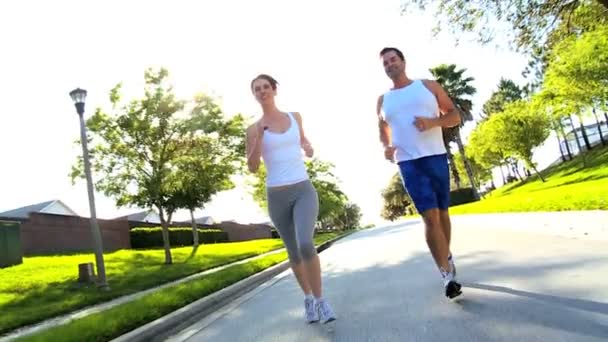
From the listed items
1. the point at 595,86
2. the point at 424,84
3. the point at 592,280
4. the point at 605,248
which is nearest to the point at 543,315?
the point at 592,280

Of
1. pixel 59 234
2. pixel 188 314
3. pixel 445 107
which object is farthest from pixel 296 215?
pixel 59 234

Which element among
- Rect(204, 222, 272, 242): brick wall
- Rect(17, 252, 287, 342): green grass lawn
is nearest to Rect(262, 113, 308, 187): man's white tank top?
Rect(17, 252, 287, 342): green grass lawn

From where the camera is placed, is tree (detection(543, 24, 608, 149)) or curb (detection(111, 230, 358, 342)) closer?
curb (detection(111, 230, 358, 342))

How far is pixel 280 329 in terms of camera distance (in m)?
5.06

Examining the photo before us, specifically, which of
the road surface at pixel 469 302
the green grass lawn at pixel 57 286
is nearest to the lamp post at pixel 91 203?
the green grass lawn at pixel 57 286

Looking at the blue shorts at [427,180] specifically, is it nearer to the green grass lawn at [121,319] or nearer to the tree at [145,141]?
the green grass lawn at [121,319]

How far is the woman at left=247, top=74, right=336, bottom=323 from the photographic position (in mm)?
4594

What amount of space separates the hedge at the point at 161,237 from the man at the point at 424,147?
111 ft

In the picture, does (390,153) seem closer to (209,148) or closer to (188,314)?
(188,314)

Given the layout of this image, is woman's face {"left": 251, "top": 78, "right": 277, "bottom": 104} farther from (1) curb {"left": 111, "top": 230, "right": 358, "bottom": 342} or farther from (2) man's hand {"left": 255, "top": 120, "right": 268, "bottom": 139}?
(1) curb {"left": 111, "top": 230, "right": 358, "bottom": 342}

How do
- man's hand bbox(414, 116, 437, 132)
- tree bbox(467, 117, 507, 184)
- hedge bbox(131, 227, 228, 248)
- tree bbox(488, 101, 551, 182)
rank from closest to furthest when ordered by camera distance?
1. man's hand bbox(414, 116, 437, 132)
2. hedge bbox(131, 227, 228, 248)
3. tree bbox(488, 101, 551, 182)
4. tree bbox(467, 117, 507, 184)

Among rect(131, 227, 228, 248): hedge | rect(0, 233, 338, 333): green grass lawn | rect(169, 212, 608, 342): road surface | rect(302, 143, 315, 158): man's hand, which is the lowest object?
rect(169, 212, 608, 342): road surface

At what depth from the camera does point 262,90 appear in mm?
4770

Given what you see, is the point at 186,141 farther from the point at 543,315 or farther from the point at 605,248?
the point at 543,315
